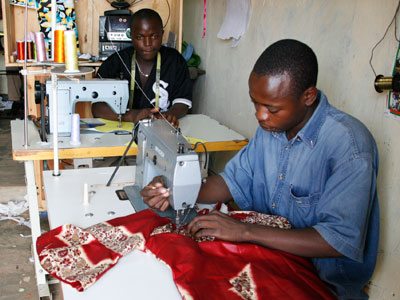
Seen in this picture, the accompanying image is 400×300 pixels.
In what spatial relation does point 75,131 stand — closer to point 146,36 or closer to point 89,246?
point 146,36

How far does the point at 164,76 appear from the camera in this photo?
3.55 meters

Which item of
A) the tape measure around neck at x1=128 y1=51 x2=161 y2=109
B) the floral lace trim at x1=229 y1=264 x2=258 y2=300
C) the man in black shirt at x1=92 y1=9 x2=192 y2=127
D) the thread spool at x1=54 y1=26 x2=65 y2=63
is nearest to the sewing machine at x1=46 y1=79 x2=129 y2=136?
the thread spool at x1=54 y1=26 x2=65 y2=63

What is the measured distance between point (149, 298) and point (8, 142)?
5364 mm

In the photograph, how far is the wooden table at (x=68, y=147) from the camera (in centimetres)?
234

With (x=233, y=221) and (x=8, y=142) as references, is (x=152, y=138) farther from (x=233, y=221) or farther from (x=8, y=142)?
(x=8, y=142)

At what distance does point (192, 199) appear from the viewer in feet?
5.38

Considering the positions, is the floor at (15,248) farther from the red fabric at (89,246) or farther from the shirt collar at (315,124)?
the shirt collar at (315,124)

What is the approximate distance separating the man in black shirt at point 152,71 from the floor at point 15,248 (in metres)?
1.40

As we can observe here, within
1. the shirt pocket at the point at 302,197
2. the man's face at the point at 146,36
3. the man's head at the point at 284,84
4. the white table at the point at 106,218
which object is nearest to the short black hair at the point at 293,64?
the man's head at the point at 284,84

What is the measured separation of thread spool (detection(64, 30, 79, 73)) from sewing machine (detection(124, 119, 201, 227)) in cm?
49

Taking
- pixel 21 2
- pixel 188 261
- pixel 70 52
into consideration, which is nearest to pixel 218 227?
pixel 188 261

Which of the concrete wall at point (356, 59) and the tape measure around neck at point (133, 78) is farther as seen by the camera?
the tape measure around neck at point (133, 78)

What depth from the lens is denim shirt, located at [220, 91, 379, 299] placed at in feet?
4.49

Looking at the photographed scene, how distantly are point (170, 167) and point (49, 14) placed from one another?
3.15m
